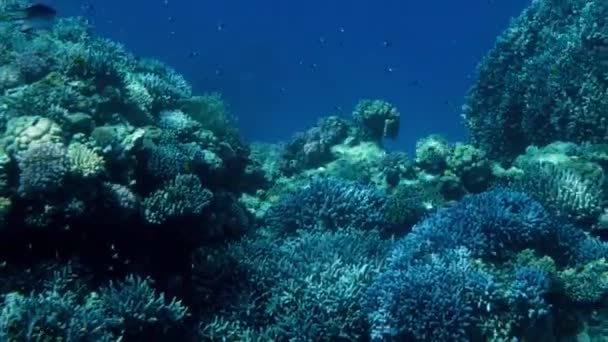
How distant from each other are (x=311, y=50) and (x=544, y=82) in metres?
72.8

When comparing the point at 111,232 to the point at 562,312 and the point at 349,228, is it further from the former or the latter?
the point at 562,312

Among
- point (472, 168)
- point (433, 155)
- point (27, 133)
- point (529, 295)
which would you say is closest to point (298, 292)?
point (529, 295)

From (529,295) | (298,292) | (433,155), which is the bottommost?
(298,292)

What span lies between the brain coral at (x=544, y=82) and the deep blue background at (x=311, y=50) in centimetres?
1988

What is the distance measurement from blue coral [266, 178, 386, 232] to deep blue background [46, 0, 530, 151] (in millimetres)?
24460

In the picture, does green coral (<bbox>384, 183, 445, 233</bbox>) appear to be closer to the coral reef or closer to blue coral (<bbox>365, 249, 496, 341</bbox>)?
the coral reef

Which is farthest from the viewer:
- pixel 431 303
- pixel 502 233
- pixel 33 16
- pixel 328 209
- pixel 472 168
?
pixel 472 168

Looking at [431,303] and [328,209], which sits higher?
[328,209]

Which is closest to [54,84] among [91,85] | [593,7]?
[91,85]

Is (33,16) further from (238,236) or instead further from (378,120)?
(378,120)

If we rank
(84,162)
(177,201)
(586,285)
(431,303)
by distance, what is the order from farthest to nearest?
(177,201) → (586,285) → (84,162) → (431,303)

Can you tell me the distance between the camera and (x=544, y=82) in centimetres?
1284

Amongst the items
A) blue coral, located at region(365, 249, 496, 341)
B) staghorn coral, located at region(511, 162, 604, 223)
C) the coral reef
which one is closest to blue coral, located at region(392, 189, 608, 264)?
the coral reef

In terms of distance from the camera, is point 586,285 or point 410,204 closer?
point 586,285
